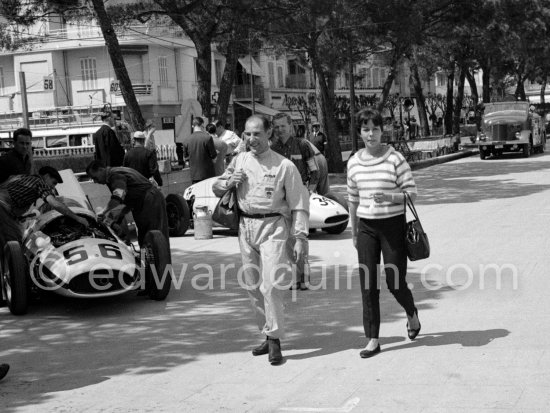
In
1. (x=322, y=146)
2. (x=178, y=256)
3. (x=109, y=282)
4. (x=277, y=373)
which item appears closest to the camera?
(x=277, y=373)

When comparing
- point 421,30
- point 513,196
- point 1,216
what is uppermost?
point 421,30

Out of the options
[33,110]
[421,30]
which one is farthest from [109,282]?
[33,110]

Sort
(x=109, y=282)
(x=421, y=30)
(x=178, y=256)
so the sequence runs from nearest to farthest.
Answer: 1. (x=109, y=282)
2. (x=178, y=256)
3. (x=421, y=30)

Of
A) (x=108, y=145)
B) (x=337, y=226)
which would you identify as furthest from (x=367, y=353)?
(x=108, y=145)

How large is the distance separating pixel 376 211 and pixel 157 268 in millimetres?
3399

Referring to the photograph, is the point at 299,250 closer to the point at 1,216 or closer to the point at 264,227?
the point at 264,227

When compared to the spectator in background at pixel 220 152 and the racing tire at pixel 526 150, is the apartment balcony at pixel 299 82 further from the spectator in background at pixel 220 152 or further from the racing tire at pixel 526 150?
the spectator in background at pixel 220 152

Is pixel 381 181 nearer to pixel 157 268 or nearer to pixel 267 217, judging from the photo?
pixel 267 217

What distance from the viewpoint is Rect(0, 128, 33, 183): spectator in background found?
39.3ft

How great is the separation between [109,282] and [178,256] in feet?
13.4

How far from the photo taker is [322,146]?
2925 centimetres

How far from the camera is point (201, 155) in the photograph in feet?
56.2

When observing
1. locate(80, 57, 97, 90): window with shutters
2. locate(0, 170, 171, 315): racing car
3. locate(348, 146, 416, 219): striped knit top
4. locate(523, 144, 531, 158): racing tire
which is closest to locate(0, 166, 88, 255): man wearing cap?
locate(0, 170, 171, 315): racing car

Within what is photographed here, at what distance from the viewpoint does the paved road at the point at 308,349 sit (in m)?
6.22
